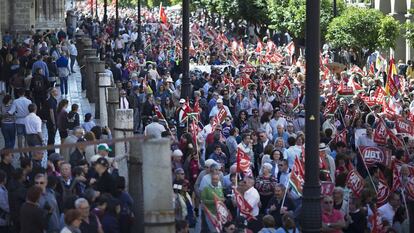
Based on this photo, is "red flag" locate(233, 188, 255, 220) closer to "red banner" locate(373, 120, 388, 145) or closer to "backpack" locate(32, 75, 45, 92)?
"red banner" locate(373, 120, 388, 145)

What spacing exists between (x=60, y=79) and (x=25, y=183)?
1638 centimetres

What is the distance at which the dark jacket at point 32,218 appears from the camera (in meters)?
13.0

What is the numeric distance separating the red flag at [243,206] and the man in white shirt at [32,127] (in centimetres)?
603

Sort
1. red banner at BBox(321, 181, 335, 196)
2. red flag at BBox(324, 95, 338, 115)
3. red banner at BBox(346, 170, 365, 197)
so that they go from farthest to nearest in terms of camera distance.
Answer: red flag at BBox(324, 95, 338, 115), red banner at BBox(346, 170, 365, 197), red banner at BBox(321, 181, 335, 196)

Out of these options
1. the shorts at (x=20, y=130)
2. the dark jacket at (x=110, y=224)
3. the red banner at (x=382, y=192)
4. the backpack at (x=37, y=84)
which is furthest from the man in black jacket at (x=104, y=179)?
the backpack at (x=37, y=84)

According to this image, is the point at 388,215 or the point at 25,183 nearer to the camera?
the point at 25,183

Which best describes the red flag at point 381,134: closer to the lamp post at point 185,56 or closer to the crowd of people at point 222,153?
the crowd of people at point 222,153

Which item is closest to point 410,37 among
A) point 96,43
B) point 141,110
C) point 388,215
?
point 96,43

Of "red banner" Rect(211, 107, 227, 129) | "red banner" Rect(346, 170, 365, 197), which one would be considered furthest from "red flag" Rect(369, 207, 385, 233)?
"red banner" Rect(211, 107, 227, 129)

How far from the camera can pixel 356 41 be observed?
144 ft

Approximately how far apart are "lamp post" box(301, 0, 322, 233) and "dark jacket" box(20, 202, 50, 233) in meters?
3.24

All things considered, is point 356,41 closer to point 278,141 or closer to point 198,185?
point 278,141

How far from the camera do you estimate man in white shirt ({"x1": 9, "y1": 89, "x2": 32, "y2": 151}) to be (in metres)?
21.9

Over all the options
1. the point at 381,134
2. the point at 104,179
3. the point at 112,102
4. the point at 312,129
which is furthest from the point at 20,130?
the point at 312,129
